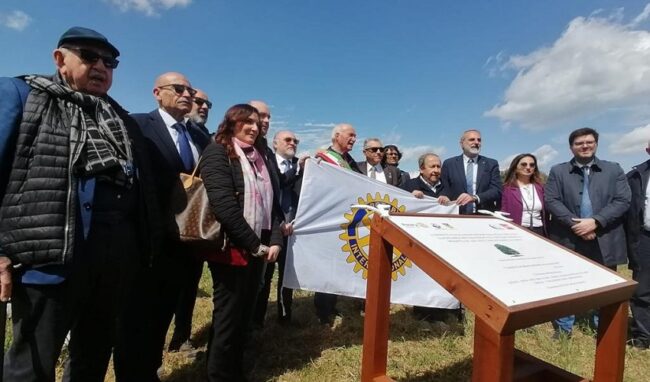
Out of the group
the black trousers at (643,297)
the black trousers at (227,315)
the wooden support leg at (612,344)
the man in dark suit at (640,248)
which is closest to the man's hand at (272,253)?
the black trousers at (227,315)

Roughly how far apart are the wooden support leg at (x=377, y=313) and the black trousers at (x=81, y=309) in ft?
4.69

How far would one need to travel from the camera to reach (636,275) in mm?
4648

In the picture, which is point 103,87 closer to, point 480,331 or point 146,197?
point 146,197

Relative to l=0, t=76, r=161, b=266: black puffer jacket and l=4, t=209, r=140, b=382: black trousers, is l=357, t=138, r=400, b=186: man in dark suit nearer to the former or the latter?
l=4, t=209, r=140, b=382: black trousers

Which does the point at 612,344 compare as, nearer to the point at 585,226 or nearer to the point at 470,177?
the point at 585,226

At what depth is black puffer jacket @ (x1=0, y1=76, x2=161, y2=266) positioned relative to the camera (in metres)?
1.72

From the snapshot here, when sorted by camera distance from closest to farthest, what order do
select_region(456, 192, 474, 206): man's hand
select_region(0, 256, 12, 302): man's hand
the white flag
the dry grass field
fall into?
1. select_region(0, 256, 12, 302): man's hand
2. the dry grass field
3. the white flag
4. select_region(456, 192, 474, 206): man's hand

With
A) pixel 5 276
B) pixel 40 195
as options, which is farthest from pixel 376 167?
pixel 5 276

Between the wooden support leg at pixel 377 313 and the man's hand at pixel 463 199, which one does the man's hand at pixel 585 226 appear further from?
the wooden support leg at pixel 377 313

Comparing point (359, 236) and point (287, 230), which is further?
point (359, 236)

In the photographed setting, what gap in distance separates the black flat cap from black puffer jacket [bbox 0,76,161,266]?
0.35m

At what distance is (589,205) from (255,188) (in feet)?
13.2

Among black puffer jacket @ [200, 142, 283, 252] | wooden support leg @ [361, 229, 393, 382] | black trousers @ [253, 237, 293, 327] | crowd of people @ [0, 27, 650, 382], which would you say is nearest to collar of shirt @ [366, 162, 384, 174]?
crowd of people @ [0, 27, 650, 382]

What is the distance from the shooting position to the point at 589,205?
4488 millimetres
